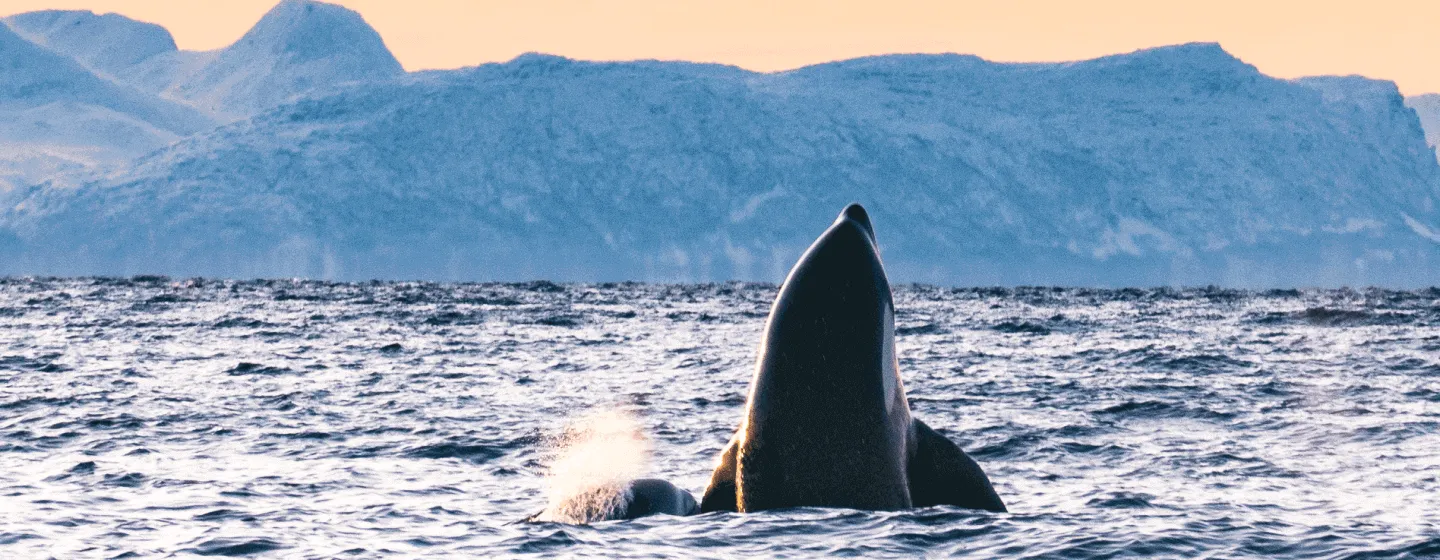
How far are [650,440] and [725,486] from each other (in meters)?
9.18

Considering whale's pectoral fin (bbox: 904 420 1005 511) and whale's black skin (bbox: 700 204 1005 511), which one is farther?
whale's pectoral fin (bbox: 904 420 1005 511)

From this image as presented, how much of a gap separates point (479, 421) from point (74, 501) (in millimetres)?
7515

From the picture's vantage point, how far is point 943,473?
9070 millimetres

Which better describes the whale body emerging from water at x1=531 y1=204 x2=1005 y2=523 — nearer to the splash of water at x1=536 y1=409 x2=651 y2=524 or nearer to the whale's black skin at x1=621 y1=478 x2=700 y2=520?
the whale's black skin at x1=621 y1=478 x2=700 y2=520

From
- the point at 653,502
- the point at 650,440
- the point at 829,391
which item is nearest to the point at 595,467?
the point at 650,440

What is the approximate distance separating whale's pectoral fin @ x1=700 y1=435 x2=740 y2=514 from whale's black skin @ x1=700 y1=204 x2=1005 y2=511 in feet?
0.76

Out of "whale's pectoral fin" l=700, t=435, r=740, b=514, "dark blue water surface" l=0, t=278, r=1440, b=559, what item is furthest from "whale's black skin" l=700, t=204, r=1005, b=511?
"dark blue water surface" l=0, t=278, r=1440, b=559

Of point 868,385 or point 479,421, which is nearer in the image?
point 868,385

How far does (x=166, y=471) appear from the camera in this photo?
48.9 feet

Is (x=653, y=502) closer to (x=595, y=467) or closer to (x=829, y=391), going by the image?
(x=829, y=391)

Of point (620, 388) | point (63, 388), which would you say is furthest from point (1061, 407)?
point (63, 388)

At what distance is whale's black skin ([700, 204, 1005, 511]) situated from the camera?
8508 mm

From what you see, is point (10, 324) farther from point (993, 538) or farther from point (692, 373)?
point (993, 538)

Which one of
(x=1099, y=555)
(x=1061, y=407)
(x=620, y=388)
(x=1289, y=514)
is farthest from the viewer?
(x=620, y=388)
